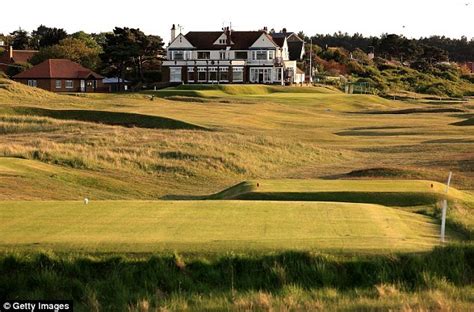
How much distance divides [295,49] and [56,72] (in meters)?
47.9

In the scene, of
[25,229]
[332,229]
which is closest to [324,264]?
[332,229]

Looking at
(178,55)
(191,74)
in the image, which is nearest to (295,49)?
(191,74)

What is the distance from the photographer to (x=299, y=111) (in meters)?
74.1

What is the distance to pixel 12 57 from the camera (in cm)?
11756

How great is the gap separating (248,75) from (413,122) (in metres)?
48.6

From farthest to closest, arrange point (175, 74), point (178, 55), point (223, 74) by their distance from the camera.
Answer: point (178, 55) < point (223, 74) < point (175, 74)

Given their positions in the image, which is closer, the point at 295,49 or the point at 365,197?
the point at 365,197

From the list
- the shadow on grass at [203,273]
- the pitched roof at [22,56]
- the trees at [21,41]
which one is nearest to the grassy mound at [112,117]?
the shadow on grass at [203,273]

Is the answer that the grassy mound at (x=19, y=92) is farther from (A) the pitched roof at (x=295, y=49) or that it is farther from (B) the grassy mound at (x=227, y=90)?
(A) the pitched roof at (x=295, y=49)

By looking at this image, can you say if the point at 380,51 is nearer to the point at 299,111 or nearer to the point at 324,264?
the point at 299,111

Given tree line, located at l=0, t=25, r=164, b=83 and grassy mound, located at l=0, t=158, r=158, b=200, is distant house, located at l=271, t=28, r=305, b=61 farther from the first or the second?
grassy mound, located at l=0, t=158, r=158, b=200

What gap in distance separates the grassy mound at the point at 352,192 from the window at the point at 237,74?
8768 cm

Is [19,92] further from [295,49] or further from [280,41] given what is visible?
[295,49]

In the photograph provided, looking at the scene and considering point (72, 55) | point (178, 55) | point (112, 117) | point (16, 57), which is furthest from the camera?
point (16, 57)
